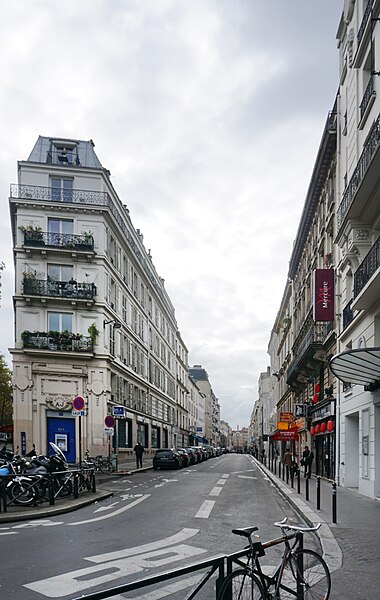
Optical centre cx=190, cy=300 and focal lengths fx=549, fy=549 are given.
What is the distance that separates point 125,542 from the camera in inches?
380

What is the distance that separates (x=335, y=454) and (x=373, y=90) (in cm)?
1456

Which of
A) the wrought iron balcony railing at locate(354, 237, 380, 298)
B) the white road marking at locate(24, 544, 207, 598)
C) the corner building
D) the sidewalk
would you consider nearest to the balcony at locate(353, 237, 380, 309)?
the wrought iron balcony railing at locate(354, 237, 380, 298)

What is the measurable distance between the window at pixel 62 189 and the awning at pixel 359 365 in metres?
24.7

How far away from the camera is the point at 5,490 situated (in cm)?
1266

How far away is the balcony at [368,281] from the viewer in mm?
14767

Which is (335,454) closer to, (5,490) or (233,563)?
(5,490)

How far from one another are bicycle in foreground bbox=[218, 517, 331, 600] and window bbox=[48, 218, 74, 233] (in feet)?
105

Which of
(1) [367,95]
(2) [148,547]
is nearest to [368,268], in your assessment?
(1) [367,95]

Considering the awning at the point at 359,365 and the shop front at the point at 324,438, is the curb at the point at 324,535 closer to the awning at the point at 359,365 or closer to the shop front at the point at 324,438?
the awning at the point at 359,365

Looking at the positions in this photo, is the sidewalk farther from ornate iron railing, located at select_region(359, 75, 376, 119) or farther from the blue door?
the blue door

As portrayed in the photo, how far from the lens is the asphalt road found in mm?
6816

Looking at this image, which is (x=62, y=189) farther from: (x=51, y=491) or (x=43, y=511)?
(x=43, y=511)

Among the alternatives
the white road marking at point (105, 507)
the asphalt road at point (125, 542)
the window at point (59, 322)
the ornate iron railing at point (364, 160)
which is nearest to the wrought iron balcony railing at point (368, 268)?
the ornate iron railing at point (364, 160)

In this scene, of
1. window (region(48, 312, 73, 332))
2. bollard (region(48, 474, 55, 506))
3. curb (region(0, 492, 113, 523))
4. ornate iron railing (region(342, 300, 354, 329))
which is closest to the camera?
curb (region(0, 492, 113, 523))
